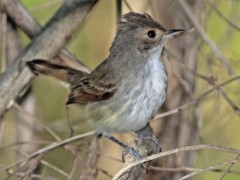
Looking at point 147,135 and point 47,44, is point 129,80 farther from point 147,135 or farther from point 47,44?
point 47,44

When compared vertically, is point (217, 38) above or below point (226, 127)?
above

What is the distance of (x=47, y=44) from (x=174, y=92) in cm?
110

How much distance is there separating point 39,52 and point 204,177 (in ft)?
6.67

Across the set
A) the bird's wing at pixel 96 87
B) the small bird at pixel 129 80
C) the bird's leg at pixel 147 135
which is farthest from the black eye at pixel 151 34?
the bird's leg at pixel 147 135

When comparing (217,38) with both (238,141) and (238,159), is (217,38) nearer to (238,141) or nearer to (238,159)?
(238,141)

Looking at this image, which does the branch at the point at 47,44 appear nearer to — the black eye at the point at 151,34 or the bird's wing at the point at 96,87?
the bird's wing at the point at 96,87

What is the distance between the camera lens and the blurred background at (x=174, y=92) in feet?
12.3

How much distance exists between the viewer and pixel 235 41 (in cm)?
465

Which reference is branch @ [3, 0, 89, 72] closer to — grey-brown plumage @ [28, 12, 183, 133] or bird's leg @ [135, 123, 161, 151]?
grey-brown plumage @ [28, 12, 183, 133]

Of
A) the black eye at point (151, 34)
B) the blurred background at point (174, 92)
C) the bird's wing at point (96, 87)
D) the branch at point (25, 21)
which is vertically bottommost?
the blurred background at point (174, 92)

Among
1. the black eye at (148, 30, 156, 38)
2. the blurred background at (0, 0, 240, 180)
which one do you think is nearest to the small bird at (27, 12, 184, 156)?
the black eye at (148, 30, 156, 38)

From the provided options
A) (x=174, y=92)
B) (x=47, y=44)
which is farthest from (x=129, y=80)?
(x=174, y=92)

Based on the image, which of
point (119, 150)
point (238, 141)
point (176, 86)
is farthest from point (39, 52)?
point (238, 141)

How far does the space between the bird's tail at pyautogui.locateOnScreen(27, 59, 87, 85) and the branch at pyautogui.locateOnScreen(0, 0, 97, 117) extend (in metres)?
0.06
